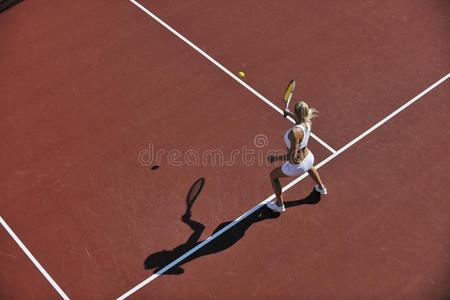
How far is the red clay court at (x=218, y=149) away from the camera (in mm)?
11289

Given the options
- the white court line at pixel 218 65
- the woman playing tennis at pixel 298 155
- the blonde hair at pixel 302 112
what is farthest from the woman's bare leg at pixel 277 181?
the white court line at pixel 218 65

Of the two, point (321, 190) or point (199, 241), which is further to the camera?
point (321, 190)

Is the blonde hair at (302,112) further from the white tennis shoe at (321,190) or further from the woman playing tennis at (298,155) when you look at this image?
the white tennis shoe at (321,190)

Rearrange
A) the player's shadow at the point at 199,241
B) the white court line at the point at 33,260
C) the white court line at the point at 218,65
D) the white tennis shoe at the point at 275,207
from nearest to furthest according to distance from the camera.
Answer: the white court line at the point at 33,260 → the player's shadow at the point at 199,241 → the white tennis shoe at the point at 275,207 → the white court line at the point at 218,65

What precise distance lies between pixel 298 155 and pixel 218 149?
2484 mm

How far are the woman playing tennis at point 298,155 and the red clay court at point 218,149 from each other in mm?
445

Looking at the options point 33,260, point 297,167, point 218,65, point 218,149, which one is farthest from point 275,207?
point 33,260

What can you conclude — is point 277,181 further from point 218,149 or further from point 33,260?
point 33,260

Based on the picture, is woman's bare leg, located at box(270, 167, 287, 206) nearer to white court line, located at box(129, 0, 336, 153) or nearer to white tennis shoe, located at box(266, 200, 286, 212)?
white tennis shoe, located at box(266, 200, 286, 212)

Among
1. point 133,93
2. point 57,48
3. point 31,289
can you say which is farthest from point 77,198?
point 57,48

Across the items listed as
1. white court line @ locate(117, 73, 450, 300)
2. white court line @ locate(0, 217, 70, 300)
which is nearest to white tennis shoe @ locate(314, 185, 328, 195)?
white court line @ locate(117, 73, 450, 300)

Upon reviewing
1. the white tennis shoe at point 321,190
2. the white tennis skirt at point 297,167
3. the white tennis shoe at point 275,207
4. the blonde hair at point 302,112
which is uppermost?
the blonde hair at point 302,112

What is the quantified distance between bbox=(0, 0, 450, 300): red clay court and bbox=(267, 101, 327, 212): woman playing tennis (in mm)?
445

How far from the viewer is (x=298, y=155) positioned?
35.7 ft
